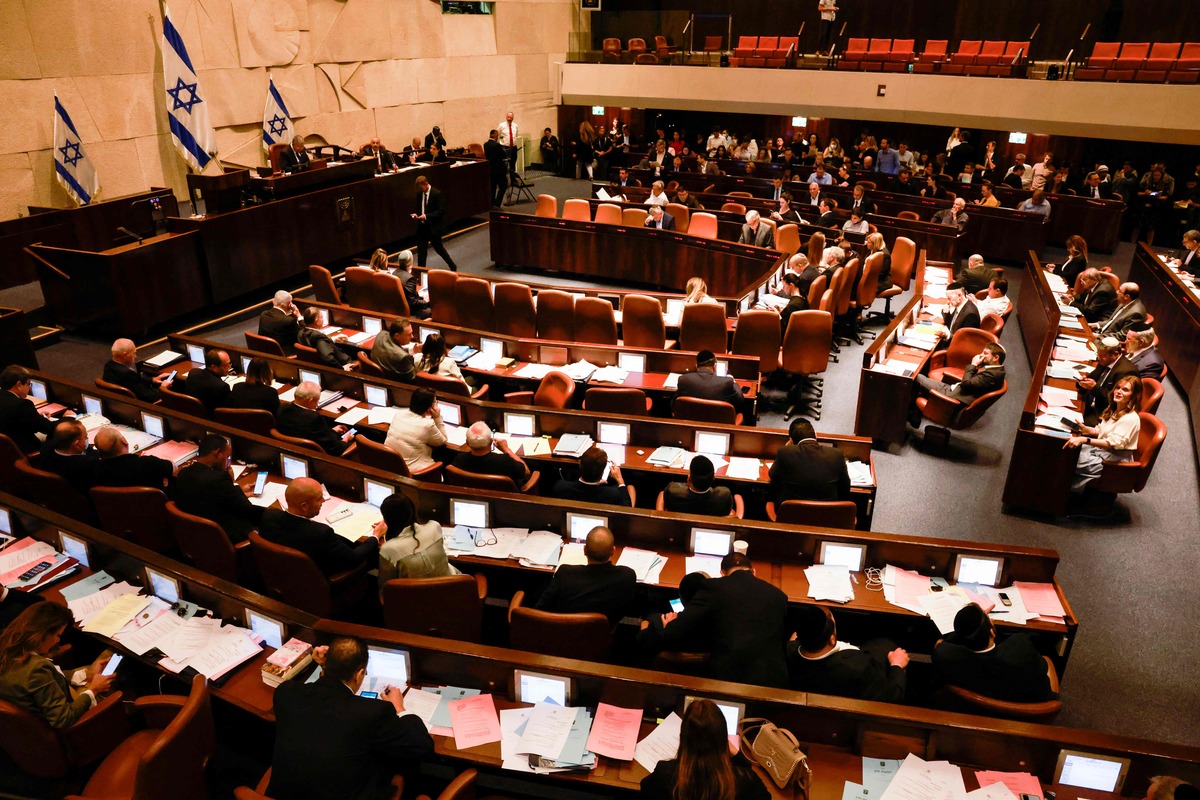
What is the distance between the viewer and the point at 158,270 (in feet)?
29.7

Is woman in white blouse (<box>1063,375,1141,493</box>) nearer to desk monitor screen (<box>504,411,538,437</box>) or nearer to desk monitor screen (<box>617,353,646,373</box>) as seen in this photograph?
desk monitor screen (<box>617,353,646,373</box>)

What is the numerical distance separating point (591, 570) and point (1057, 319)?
6.23m

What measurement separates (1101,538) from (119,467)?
6.74 meters

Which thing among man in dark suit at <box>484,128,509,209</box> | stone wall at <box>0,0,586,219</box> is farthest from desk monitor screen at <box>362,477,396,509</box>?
man in dark suit at <box>484,128,509,209</box>

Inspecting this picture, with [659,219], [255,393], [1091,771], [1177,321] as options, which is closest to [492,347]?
[255,393]

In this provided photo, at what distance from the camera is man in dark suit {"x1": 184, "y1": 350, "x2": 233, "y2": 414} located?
19.7 ft

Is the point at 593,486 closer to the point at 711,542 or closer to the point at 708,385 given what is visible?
the point at 711,542

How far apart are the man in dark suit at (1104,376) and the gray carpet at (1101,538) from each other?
75 cm

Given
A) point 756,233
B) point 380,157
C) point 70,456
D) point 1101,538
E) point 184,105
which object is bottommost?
point 1101,538

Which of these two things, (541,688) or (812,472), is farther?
(812,472)

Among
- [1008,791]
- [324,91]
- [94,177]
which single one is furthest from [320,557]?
[324,91]

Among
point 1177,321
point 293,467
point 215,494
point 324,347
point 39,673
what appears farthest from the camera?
point 1177,321

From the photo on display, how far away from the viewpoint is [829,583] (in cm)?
427

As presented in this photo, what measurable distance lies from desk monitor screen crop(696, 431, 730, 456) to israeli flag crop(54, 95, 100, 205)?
34.2 ft
